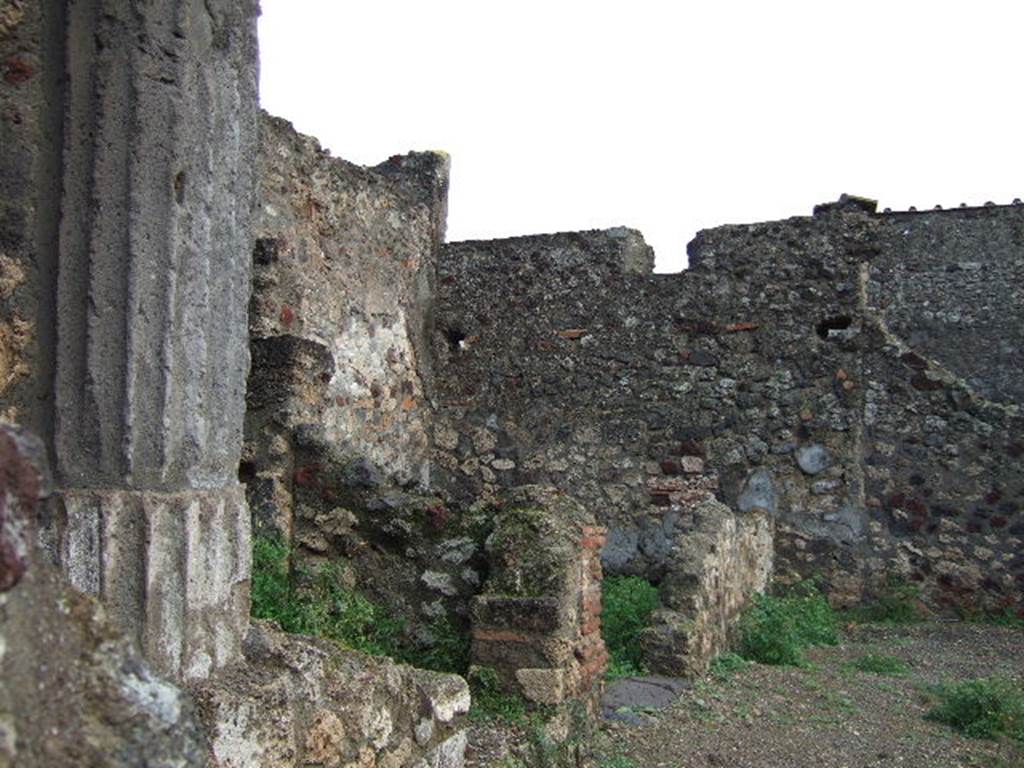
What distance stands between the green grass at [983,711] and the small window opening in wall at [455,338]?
18.0ft

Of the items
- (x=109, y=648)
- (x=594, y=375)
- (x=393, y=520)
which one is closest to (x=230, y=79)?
(x=109, y=648)

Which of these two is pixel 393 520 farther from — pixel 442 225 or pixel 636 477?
pixel 442 225

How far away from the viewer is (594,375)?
31.9 feet

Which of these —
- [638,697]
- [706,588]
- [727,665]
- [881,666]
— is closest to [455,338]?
[706,588]

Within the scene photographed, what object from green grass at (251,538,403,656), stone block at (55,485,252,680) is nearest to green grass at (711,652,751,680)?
green grass at (251,538,403,656)

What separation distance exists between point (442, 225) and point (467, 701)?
7096mm

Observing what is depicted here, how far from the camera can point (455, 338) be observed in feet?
33.3

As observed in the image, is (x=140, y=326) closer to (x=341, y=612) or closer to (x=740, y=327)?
(x=341, y=612)

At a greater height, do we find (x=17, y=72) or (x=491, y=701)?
(x=17, y=72)

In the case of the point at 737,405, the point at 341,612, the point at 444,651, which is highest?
the point at 737,405

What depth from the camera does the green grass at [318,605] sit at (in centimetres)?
450

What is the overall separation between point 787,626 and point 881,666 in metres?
0.88

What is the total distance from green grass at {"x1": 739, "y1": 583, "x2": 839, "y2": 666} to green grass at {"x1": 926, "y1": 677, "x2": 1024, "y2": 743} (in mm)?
1384

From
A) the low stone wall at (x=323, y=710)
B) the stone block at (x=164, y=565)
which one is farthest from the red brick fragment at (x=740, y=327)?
the stone block at (x=164, y=565)
